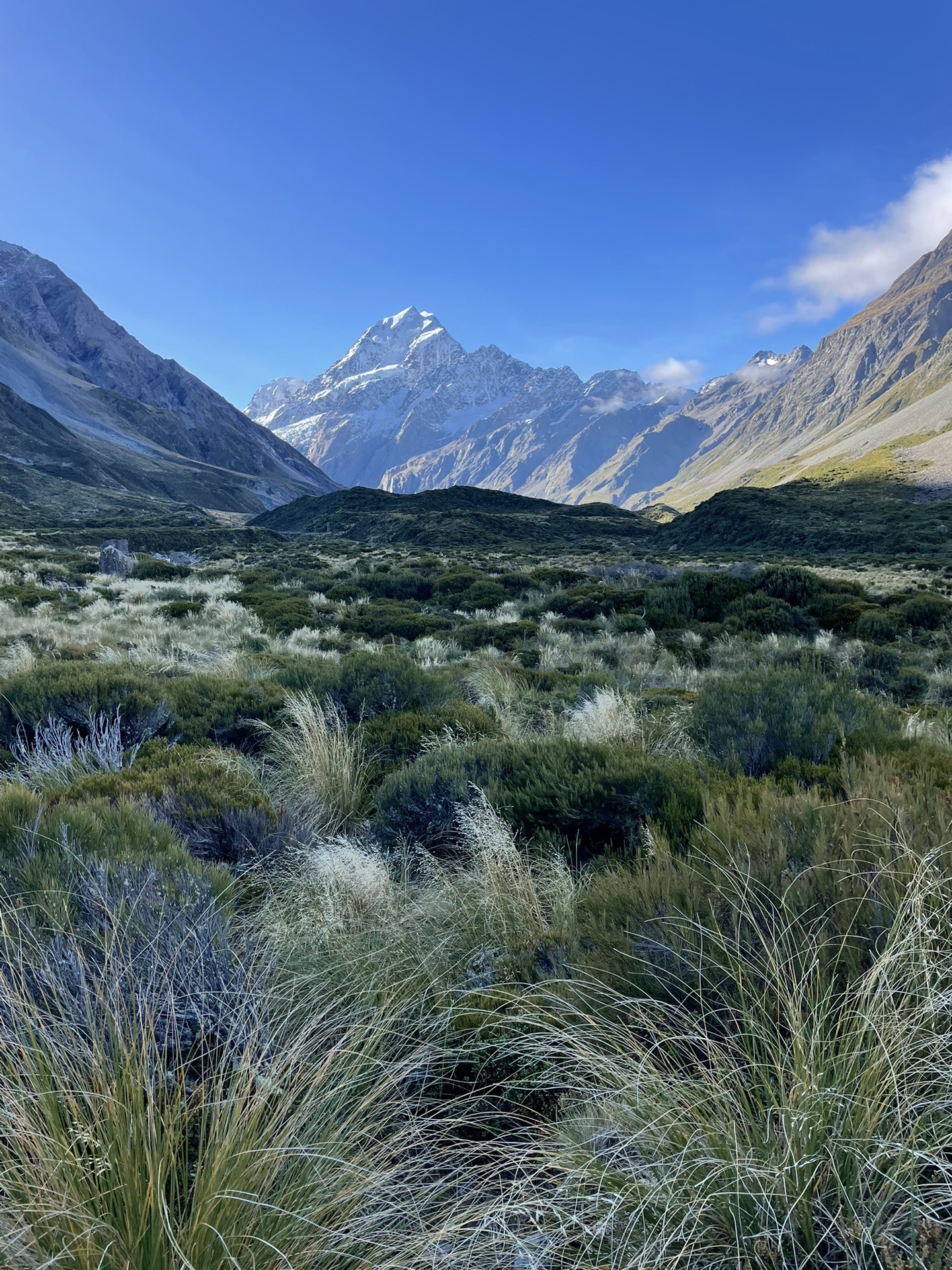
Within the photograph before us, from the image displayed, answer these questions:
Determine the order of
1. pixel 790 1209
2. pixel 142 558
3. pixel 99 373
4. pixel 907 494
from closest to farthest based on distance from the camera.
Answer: pixel 790 1209
pixel 142 558
pixel 907 494
pixel 99 373

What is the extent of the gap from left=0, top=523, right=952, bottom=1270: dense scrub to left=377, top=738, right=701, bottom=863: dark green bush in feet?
0.07

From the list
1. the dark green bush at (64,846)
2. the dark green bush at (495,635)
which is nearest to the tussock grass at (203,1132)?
the dark green bush at (64,846)

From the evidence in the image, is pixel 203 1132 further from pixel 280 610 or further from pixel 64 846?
pixel 280 610

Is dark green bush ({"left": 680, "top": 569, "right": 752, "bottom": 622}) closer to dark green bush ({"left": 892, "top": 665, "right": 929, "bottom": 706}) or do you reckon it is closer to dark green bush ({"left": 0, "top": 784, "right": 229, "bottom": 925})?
dark green bush ({"left": 892, "top": 665, "right": 929, "bottom": 706})

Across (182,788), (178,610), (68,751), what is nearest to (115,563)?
(178,610)

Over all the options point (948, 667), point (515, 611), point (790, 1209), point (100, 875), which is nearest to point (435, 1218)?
point (790, 1209)

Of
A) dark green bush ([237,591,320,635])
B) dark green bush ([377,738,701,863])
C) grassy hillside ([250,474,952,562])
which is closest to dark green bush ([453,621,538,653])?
dark green bush ([237,591,320,635])

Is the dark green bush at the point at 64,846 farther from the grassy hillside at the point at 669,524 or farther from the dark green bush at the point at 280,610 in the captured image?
the grassy hillside at the point at 669,524

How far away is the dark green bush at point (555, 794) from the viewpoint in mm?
3488

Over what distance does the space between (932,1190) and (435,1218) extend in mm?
1060

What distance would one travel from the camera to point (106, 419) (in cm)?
12750

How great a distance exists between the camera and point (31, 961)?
1.89m

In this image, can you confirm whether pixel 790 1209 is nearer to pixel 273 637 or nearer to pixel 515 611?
pixel 273 637

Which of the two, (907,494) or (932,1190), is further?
(907,494)
